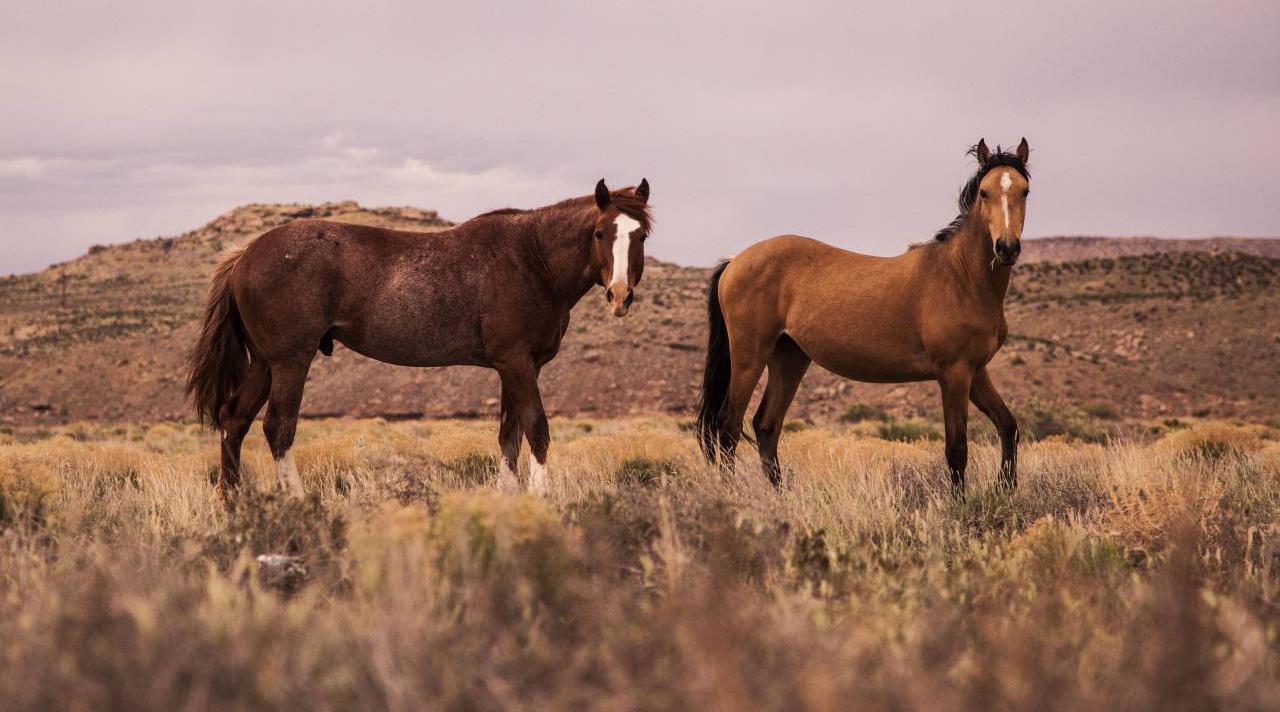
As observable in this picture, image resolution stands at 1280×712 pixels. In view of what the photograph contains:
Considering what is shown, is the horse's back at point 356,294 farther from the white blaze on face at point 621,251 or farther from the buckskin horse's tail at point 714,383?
the buckskin horse's tail at point 714,383

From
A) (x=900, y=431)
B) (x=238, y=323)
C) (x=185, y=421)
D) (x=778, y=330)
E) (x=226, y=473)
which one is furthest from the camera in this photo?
(x=185, y=421)

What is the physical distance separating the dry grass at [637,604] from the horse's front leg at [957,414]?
330 millimetres

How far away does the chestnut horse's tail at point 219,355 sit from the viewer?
7855 mm

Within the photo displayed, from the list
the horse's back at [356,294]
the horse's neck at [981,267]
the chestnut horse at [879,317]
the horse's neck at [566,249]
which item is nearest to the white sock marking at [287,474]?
the horse's back at [356,294]

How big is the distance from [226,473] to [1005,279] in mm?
6543

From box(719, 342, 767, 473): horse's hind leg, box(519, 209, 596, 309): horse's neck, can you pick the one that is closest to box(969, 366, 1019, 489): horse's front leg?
box(719, 342, 767, 473): horse's hind leg

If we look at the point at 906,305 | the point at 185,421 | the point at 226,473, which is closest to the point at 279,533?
the point at 226,473

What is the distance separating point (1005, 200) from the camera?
7293 millimetres

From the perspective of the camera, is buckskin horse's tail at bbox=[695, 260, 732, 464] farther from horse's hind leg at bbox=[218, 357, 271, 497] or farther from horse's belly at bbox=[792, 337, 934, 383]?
horse's hind leg at bbox=[218, 357, 271, 497]

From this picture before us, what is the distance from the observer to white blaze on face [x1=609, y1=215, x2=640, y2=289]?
7.13 meters

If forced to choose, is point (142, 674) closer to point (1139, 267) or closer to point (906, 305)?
point (906, 305)

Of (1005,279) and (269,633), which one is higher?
(1005,279)

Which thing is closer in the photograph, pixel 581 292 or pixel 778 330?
pixel 581 292

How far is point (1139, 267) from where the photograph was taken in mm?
52156
